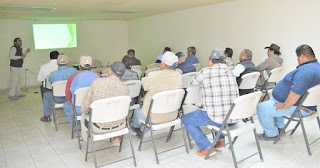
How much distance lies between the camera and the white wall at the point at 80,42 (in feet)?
26.5

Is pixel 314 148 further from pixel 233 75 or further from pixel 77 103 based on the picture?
pixel 77 103

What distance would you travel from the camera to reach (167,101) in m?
2.86

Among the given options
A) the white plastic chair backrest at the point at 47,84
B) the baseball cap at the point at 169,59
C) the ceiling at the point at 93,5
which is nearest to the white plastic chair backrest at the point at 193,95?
the baseball cap at the point at 169,59

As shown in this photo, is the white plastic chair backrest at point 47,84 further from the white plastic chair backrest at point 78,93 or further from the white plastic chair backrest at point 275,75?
the white plastic chair backrest at point 275,75

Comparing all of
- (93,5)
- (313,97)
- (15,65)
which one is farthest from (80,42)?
(313,97)

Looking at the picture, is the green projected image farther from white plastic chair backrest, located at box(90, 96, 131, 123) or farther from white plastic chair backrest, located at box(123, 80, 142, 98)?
white plastic chair backrest, located at box(90, 96, 131, 123)

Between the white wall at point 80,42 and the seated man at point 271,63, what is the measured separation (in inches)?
272

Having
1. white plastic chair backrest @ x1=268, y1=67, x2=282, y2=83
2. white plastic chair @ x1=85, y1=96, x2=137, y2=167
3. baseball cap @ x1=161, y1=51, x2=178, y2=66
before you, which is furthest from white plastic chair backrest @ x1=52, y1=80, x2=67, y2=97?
white plastic chair backrest @ x1=268, y1=67, x2=282, y2=83

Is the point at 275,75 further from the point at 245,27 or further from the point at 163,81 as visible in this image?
the point at 163,81

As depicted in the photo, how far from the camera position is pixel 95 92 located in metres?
2.75

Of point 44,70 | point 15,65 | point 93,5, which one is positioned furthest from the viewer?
point 15,65

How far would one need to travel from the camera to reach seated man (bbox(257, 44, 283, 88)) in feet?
15.6

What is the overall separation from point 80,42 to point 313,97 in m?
8.44

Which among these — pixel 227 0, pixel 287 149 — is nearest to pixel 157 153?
pixel 287 149
